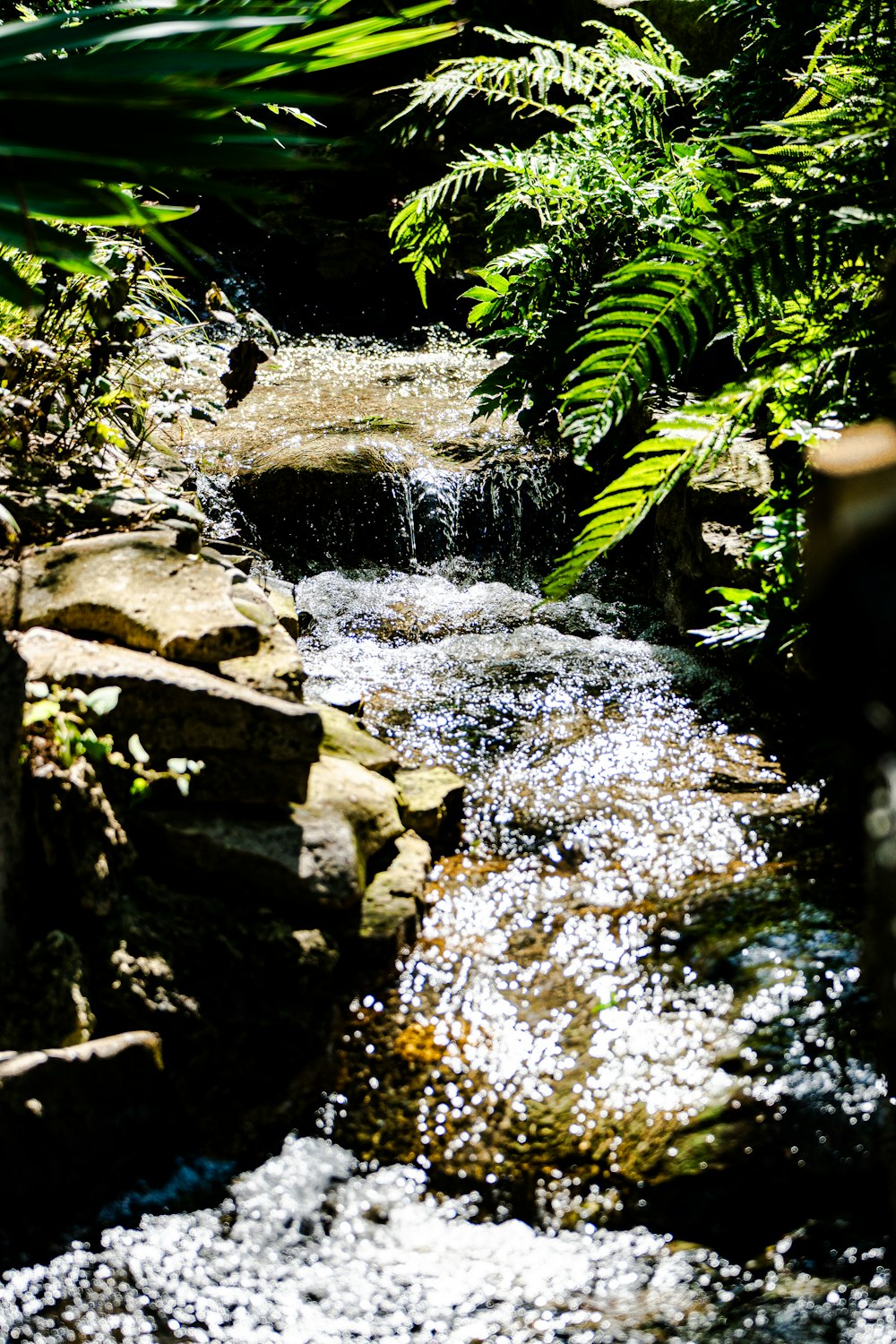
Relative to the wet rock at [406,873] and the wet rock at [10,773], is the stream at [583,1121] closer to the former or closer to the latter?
the wet rock at [406,873]

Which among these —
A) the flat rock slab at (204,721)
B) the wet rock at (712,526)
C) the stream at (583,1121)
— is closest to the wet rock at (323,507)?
the wet rock at (712,526)

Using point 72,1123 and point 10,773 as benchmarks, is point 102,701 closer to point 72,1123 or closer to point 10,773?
point 10,773

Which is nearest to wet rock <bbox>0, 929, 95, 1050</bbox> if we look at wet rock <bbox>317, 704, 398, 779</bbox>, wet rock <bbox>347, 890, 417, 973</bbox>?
wet rock <bbox>347, 890, 417, 973</bbox>

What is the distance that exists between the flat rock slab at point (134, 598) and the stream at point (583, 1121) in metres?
0.81

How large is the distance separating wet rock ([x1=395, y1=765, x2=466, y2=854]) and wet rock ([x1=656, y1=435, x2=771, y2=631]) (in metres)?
1.55

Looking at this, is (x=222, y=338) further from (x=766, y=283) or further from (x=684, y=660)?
(x=766, y=283)

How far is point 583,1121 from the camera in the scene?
216 centimetres

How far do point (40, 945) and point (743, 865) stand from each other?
1.87m

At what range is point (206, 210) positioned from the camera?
9.88 m

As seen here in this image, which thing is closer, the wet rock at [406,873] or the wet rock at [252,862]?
the wet rock at [252,862]

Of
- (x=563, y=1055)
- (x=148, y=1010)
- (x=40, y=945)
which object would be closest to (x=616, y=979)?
(x=563, y=1055)

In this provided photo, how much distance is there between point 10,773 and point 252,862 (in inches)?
24.3

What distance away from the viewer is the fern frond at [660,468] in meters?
2.03

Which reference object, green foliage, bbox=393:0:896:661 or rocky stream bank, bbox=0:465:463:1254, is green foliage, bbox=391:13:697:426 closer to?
green foliage, bbox=393:0:896:661
